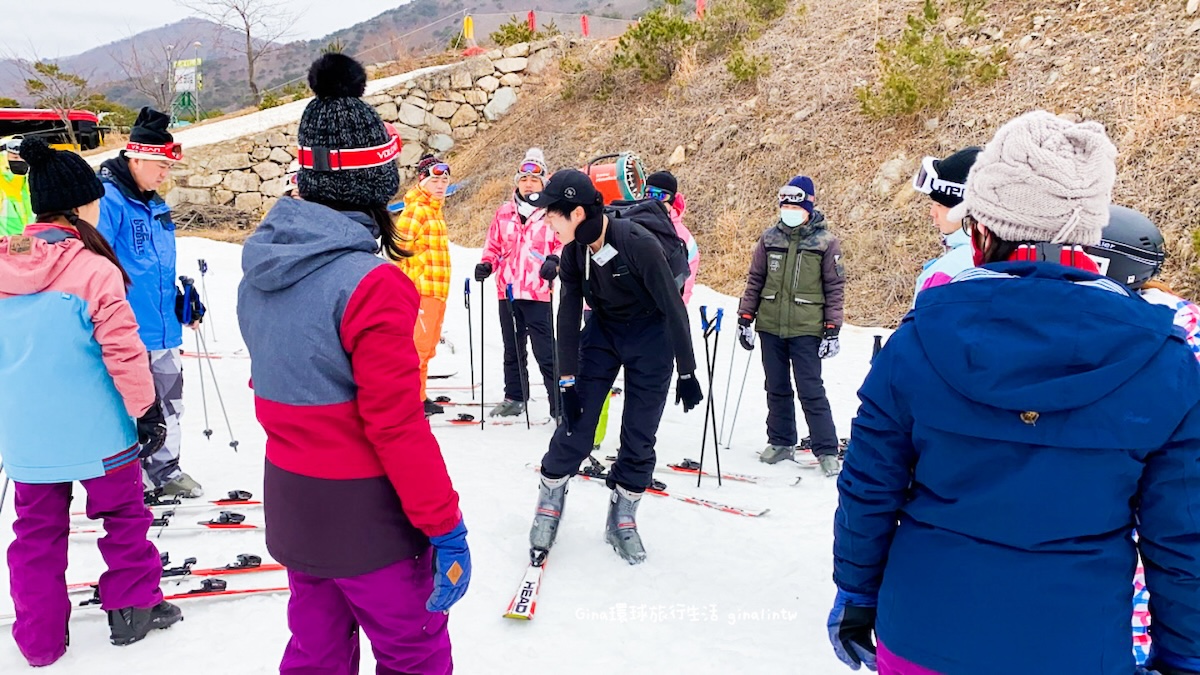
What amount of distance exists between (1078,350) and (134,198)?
440 cm

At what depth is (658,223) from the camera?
4.46 metres

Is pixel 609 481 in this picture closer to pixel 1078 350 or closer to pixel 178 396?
pixel 178 396

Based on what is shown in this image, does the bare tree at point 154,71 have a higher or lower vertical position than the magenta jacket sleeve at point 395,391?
higher

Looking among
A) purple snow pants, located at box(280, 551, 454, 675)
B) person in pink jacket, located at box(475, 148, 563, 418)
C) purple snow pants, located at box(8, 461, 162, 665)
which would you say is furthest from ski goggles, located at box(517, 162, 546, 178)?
purple snow pants, located at box(280, 551, 454, 675)

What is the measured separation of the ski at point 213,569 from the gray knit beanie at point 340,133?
7.41 feet

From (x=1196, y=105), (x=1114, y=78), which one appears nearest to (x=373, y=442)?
(x=1196, y=105)

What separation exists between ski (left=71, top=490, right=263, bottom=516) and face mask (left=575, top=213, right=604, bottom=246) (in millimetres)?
2534

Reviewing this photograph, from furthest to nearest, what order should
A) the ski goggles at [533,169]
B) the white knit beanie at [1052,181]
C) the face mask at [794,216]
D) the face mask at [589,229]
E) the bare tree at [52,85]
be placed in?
the bare tree at [52,85] → the ski goggles at [533,169] → the face mask at [794,216] → the face mask at [589,229] → the white knit beanie at [1052,181]

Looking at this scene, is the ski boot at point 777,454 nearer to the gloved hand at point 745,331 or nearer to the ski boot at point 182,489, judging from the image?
the gloved hand at point 745,331

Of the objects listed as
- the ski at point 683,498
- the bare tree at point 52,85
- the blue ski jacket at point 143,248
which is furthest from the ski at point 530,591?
the bare tree at point 52,85

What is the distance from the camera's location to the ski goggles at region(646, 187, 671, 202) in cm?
552

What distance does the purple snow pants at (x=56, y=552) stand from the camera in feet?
9.39

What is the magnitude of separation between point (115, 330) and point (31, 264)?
35cm

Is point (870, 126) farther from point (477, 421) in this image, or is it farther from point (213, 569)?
point (213, 569)
